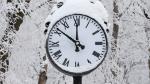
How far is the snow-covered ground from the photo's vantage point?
8.34m

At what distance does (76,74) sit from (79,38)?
0.27 metres

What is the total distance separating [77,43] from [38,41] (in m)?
9.09

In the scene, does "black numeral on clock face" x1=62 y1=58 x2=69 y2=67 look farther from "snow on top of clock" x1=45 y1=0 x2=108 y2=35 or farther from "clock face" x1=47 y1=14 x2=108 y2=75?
"snow on top of clock" x1=45 y1=0 x2=108 y2=35

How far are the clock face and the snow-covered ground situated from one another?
10.3 ft

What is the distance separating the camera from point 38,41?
11.7 m

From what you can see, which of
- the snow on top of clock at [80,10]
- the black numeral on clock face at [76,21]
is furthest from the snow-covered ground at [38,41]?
the black numeral on clock face at [76,21]

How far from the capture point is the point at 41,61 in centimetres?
1113

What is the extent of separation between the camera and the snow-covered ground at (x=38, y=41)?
8344 mm

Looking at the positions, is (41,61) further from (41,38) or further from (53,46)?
(53,46)

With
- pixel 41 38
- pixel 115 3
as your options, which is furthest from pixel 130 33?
pixel 41 38

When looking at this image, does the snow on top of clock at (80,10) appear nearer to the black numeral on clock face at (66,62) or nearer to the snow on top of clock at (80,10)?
the snow on top of clock at (80,10)

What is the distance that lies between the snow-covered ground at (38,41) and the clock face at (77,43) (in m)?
3.15

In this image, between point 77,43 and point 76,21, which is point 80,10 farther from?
point 77,43

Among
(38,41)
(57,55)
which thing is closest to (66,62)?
(57,55)
